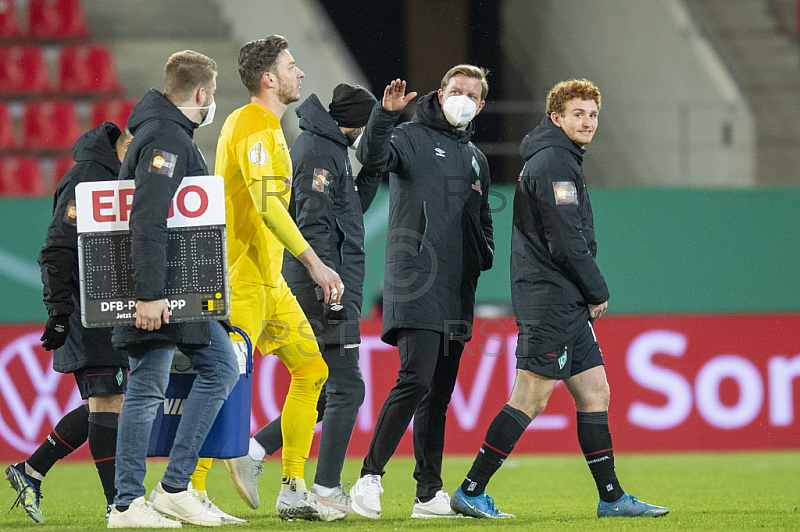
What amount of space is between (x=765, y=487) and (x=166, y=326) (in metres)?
3.96

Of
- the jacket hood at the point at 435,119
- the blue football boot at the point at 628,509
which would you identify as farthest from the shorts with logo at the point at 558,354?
the jacket hood at the point at 435,119

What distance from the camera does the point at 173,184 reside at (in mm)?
4383

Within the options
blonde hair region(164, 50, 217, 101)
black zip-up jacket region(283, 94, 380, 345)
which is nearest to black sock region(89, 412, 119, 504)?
black zip-up jacket region(283, 94, 380, 345)

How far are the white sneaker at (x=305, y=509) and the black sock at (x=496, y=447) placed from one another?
61 cm

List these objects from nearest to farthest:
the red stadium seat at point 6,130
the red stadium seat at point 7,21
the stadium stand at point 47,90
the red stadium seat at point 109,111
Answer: the stadium stand at point 47,90 < the red stadium seat at point 6,130 < the red stadium seat at point 109,111 < the red stadium seat at point 7,21

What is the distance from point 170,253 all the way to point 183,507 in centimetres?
102

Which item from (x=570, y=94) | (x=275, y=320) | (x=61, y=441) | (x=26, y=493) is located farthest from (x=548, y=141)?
(x=26, y=493)

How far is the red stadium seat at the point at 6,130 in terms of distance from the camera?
38.0ft

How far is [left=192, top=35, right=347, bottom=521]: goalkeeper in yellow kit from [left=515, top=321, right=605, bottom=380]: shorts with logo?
3.00ft

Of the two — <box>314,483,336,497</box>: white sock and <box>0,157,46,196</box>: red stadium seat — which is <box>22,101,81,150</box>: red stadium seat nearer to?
<box>0,157,46,196</box>: red stadium seat

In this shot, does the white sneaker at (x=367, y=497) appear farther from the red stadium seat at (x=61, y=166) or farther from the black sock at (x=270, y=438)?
the red stadium seat at (x=61, y=166)

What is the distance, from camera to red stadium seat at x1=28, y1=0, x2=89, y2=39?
12.7m

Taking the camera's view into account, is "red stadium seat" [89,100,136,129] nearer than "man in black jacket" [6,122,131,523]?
No

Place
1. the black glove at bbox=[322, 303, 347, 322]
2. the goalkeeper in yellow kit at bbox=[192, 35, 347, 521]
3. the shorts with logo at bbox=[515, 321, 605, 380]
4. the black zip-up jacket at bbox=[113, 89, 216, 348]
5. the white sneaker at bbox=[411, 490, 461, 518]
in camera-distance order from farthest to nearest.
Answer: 1. the white sneaker at bbox=[411, 490, 461, 518]
2. the black glove at bbox=[322, 303, 347, 322]
3. the shorts with logo at bbox=[515, 321, 605, 380]
4. the goalkeeper in yellow kit at bbox=[192, 35, 347, 521]
5. the black zip-up jacket at bbox=[113, 89, 216, 348]
